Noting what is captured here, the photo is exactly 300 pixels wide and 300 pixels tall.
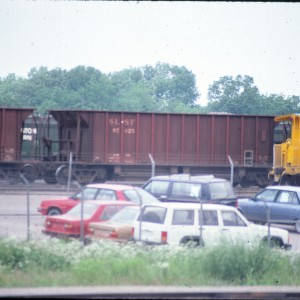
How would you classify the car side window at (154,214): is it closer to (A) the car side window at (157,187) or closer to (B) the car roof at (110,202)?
(B) the car roof at (110,202)

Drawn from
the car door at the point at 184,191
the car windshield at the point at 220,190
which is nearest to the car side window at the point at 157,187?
the car door at the point at 184,191

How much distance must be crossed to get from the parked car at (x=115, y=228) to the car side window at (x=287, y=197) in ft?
21.2

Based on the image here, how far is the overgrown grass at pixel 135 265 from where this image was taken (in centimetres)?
915

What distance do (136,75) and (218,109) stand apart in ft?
23.6

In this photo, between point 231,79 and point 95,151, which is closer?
point 95,151

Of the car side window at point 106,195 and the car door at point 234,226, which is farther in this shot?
the car side window at point 106,195

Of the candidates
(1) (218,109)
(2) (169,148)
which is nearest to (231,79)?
(1) (218,109)

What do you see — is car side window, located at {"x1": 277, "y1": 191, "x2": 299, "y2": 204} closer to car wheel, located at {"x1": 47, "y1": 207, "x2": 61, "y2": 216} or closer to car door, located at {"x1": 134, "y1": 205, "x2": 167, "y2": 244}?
car door, located at {"x1": 134, "y1": 205, "x2": 167, "y2": 244}

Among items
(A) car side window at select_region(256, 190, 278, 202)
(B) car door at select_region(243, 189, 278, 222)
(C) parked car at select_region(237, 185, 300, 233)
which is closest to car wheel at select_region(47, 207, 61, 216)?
(C) parked car at select_region(237, 185, 300, 233)

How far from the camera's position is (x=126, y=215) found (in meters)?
11.1

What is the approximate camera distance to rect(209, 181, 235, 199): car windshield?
1431cm

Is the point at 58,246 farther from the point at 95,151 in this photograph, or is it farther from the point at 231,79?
the point at 231,79

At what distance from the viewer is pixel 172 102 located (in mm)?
32156

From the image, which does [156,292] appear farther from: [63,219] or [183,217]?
[63,219]
